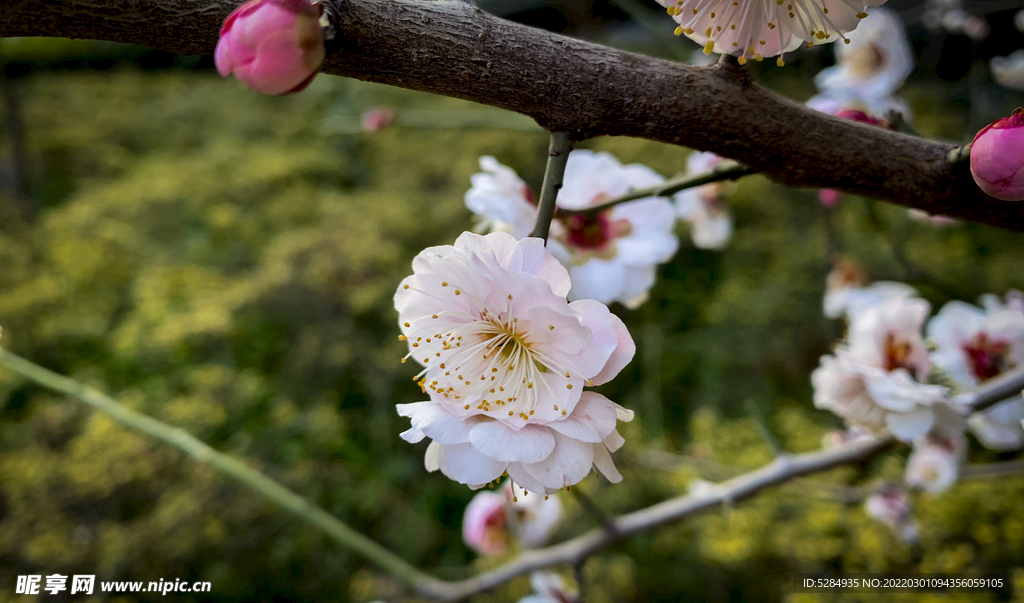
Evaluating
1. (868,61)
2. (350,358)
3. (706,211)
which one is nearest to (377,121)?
(350,358)

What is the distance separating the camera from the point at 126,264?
1083 millimetres

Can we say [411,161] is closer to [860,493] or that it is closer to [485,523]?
[485,523]

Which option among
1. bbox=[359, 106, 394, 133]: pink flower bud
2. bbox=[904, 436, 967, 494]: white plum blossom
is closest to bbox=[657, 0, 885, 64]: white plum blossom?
bbox=[904, 436, 967, 494]: white plum blossom

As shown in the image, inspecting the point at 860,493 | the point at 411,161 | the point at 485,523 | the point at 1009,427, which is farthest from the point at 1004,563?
the point at 411,161

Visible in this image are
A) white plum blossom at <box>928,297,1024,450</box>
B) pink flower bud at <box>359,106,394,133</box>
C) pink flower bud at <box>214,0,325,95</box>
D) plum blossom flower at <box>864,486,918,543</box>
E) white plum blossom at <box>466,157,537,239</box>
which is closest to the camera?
pink flower bud at <box>214,0,325,95</box>

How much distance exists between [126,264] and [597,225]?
1061mm

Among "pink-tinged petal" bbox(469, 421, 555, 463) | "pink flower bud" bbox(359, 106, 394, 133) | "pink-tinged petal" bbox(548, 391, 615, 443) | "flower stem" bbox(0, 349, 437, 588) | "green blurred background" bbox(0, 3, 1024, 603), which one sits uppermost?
"pink-tinged petal" bbox(548, 391, 615, 443)

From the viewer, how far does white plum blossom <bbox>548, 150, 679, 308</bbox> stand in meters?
0.35

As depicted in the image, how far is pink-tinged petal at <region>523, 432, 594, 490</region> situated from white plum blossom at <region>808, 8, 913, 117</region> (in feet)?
1.34

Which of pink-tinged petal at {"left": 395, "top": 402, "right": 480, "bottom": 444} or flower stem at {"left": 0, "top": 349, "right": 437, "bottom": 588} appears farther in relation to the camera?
flower stem at {"left": 0, "top": 349, "right": 437, "bottom": 588}

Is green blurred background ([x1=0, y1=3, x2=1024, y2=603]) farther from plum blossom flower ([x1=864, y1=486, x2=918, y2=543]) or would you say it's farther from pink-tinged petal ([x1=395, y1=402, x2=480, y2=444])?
pink-tinged petal ([x1=395, y1=402, x2=480, y2=444])

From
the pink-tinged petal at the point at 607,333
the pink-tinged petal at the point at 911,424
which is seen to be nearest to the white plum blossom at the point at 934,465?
the pink-tinged petal at the point at 911,424

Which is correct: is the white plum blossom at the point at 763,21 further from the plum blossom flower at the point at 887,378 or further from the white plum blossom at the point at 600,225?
the plum blossom flower at the point at 887,378

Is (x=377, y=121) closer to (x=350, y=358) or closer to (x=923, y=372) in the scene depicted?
(x=350, y=358)
